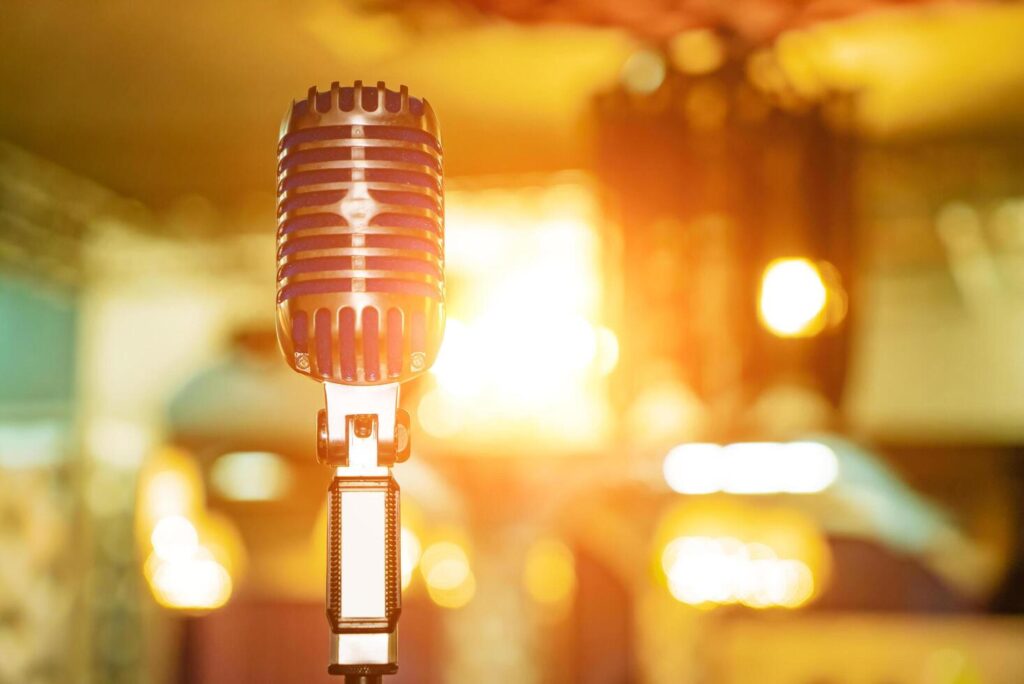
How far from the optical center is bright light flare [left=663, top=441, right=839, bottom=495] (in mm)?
6734

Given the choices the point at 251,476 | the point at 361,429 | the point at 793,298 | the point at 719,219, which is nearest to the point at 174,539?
the point at 251,476

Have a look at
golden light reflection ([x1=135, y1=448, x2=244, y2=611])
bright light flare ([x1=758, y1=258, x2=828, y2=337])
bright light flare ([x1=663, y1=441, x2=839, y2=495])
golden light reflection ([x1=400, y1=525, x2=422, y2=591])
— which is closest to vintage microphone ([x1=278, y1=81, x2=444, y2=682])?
bright light flare ([x1=758, y1=258, x2=828, y2=337])

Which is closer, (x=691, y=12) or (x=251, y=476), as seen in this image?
(x=691, y=12)

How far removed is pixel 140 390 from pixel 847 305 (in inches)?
208

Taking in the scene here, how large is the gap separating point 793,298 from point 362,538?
266 centimetres

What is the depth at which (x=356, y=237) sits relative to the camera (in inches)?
32.9

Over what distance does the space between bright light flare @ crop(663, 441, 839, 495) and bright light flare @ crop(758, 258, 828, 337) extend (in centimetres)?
345

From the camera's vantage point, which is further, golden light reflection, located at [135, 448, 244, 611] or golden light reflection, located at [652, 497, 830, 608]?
golden light reflection, located at [135, 448, 244, 611]

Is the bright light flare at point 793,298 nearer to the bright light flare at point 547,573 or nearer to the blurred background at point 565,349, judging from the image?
the blurred background at point 565,349

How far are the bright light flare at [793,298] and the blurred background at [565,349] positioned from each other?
0.04ft

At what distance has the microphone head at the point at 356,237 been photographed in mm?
838

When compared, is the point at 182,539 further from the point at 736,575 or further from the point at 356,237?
the point at 356,237

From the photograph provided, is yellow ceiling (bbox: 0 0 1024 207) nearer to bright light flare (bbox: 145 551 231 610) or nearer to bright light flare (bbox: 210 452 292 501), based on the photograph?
bright light flare (bbox: 210 452 292 501)

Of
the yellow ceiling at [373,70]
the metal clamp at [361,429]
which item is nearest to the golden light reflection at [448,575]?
the yellow ceiling at [373,70]
